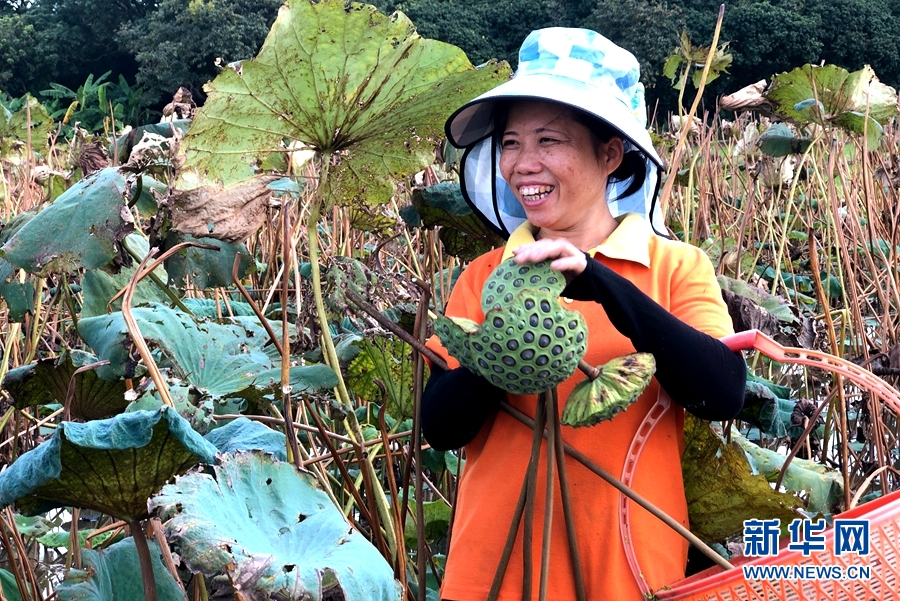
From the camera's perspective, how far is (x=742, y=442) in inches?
54.2

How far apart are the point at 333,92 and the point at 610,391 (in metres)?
0.51

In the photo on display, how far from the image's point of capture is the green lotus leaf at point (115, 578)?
1066mm

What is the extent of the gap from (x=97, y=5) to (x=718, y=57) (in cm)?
1960

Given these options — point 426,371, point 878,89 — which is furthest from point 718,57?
point 426,371

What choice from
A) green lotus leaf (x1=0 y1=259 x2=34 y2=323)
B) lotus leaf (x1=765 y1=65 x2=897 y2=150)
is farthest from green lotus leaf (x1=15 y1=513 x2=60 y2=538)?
lotus leaf (x1=765 y1=65 x2=897 y2=150)

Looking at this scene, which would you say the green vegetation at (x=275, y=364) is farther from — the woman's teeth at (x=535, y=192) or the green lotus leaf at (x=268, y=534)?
the woman's teeth at (x=535, y=192)

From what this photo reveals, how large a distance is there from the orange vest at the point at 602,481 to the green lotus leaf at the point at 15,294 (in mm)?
891

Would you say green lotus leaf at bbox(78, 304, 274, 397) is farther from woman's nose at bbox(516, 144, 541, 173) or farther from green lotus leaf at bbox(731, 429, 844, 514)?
green lotus leaf at bbox(731, 429, 844, 514)

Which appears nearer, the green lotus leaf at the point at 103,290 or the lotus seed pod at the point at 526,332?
the lotus seed pod at the point at 526,332

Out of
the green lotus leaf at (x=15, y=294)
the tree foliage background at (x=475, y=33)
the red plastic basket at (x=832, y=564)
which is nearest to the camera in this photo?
the red plastic basket at (x=832, y=564)

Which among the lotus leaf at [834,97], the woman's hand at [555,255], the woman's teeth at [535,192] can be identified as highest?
the woman's hand at [555,255]

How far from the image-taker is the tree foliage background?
14.4m

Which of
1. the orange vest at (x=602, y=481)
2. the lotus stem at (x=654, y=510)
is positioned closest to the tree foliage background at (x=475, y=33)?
the orange vest at (x=602, y=481)

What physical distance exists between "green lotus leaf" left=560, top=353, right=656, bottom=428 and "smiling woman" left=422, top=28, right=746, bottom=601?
0.08m
